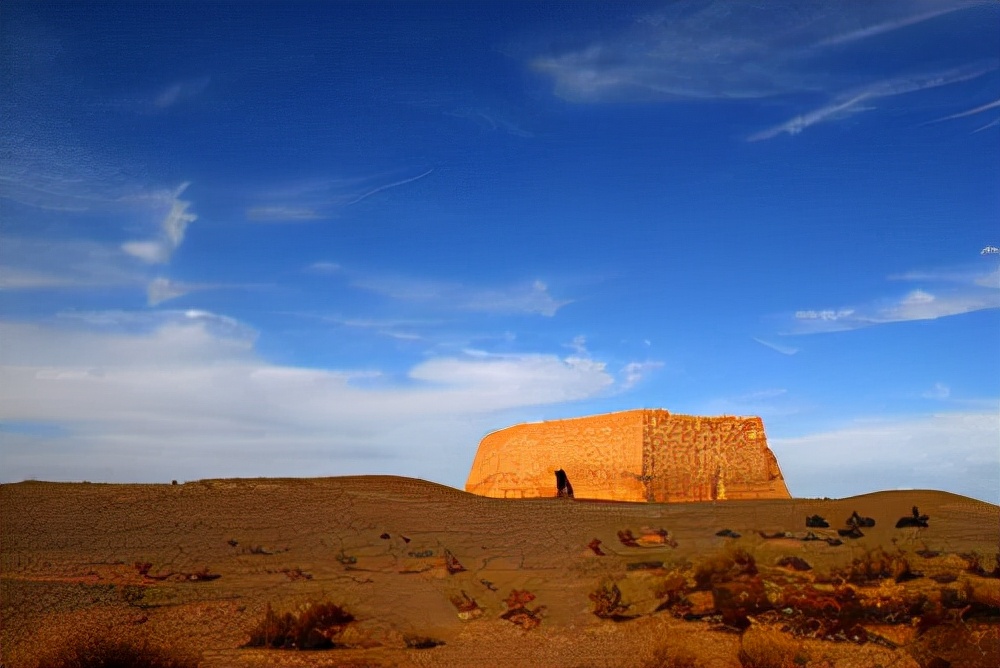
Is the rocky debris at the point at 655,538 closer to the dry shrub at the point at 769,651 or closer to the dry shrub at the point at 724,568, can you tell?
the dry shrub at the point at 724,568

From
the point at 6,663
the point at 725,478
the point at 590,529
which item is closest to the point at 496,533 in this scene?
the point at 590,529

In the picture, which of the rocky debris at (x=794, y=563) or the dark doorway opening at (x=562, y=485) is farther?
the dark doorway opening at (x=562, y=485)

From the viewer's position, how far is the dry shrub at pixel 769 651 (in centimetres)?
804

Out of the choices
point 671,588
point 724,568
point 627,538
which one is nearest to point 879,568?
point 724,568

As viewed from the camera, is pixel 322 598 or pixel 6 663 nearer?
pixel 6 663

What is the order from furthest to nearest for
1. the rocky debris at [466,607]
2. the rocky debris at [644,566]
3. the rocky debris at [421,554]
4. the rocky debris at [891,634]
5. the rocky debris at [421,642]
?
the rocky debris at [421,554]
the rocky debris at [644,566]
the rocky debris at [466,607]
the rocky debris at [421,642]
the rocky debris at [891,634]

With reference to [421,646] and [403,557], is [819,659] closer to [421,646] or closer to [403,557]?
[421,646]

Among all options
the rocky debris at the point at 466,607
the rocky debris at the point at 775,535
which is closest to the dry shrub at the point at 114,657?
the rocky debris at the point at 466,607

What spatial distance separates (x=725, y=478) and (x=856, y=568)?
11.7 metres

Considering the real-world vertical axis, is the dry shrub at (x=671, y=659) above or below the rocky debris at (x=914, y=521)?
below

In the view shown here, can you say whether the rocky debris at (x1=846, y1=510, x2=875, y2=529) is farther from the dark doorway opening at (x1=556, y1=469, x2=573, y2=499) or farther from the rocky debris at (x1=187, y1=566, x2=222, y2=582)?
the dark doorway opening at (x1=556, y1=469, x2=573, y2=499)

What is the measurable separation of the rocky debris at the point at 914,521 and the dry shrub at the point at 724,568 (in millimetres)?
2500

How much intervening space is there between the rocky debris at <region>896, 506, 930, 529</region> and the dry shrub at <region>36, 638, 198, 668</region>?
8679mm

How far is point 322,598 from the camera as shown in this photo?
30.1 ft
